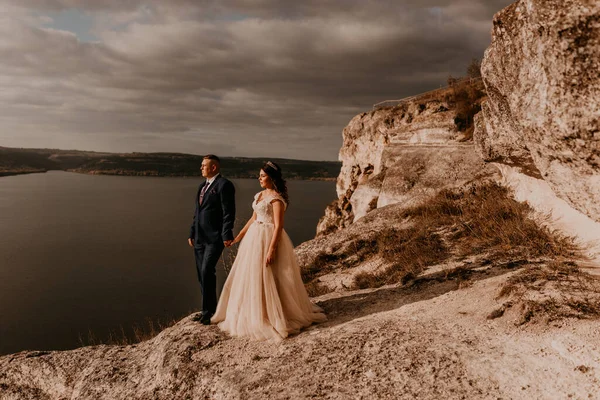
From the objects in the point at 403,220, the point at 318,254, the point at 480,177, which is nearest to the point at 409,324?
the point at 318,254

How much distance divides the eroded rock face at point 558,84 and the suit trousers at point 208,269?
4.47 metres

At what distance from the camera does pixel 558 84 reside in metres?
4.23

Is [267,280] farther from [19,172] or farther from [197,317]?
[19,172]

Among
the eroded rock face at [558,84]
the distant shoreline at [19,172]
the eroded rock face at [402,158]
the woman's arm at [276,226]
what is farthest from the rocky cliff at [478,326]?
the distant shoreline at [19,172]

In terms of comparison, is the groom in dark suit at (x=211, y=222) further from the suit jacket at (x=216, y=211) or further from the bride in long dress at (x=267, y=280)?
the bride in long dress at (x=267, y=280)

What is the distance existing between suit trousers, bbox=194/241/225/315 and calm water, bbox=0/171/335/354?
1710cm

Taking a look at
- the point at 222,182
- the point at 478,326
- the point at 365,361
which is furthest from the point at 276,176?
the point at 478,326

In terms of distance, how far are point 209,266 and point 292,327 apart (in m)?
1.47

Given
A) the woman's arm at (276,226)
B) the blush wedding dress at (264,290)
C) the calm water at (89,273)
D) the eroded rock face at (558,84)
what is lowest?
the calm water at (89,273)

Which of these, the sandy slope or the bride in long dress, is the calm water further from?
the bride in long dress

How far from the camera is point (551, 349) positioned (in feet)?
12.8

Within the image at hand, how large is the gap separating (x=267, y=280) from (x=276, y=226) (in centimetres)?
72

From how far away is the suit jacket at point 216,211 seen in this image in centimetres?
533

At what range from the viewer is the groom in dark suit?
5340mm
